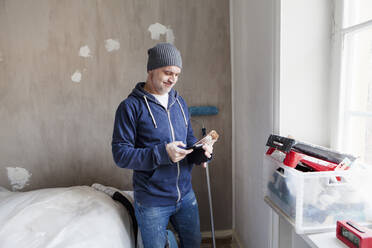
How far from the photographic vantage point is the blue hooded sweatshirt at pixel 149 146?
3.69ft

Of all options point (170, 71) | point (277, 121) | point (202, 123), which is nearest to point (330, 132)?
point (277, 121)

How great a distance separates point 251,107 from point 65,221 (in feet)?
3.99

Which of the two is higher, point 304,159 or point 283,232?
point 304,159

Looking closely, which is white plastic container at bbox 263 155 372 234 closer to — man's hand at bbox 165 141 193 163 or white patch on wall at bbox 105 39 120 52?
man's hand at bbox 165 141 193 163

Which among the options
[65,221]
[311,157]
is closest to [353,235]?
[311,157]

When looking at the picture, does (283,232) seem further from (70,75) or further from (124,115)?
(70,75)

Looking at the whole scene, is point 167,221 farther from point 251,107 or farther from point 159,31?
point 159,31

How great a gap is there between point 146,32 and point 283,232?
1.55m

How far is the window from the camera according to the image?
1043 millimetres

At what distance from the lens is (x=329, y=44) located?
1158 mm

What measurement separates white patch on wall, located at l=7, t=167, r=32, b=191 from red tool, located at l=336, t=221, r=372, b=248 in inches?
80.5

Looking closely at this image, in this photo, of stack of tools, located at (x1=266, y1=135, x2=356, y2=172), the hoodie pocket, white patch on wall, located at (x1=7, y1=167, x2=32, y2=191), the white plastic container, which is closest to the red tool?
the white plastic container

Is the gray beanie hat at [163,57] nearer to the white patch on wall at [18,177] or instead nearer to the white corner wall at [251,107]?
the white corner wall at [251,107]

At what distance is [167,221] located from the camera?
128 cm
